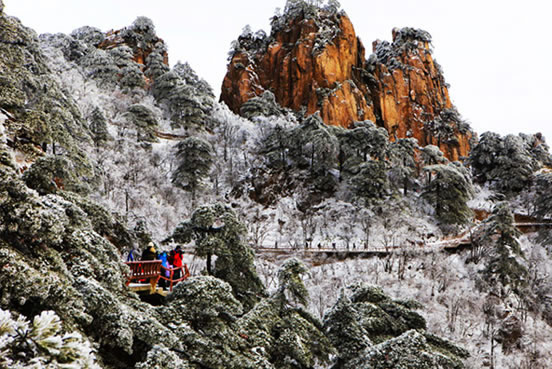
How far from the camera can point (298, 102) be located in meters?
51.8

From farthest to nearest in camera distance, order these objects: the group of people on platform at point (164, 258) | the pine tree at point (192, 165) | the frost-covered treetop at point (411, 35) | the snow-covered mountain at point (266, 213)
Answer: the frost-covered treetop at point (411, 35) < the pine tree at point (192, 165) < the group of people on platform at point (164, 258) < the snow-covered mountain at point (266, 213)

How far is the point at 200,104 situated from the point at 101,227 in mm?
33021

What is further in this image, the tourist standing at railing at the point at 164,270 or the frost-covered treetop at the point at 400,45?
the frost-covered treetop at the point at 400,45

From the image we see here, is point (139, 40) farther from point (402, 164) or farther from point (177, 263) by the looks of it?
point (177, 263)

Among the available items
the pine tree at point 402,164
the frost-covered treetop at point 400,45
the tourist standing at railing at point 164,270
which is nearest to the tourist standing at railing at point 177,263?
the tourist standing at railing at point 164,270

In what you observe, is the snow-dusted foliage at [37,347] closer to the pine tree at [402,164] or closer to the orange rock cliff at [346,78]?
the pine tree at [402,164]

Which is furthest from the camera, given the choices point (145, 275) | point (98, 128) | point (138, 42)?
point (138, 42)

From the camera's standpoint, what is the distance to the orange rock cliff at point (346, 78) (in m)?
51.1

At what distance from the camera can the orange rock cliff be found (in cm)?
5109

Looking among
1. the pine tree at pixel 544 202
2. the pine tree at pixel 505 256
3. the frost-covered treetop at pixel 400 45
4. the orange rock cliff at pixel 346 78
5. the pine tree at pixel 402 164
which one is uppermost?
the frost-covered treetop at pixel 400 45

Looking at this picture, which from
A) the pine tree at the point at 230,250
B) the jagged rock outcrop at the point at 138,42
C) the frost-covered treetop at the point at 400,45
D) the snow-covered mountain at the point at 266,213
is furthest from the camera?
the frost-covered treetop at the point at 400,45

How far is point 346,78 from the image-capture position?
52.6 m

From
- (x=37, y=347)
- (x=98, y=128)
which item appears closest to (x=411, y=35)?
(x=98, y=128)

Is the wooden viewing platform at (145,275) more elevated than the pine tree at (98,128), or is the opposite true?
the pine tree at (98,128)
